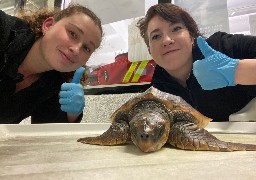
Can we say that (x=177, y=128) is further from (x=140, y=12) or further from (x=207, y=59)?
(x=140, y=12)

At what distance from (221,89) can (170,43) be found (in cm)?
33

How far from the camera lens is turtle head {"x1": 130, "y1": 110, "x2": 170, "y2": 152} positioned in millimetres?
560

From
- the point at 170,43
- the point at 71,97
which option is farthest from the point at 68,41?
the point at 170,43

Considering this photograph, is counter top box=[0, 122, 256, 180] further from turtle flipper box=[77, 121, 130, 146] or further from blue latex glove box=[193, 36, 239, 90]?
blue latex glove box=[193, 36, 239, 90]

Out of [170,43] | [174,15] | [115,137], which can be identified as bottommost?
[115,137]

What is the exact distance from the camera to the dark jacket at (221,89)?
1.12 metres

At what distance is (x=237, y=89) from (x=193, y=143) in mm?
715

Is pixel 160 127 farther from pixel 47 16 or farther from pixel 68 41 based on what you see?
pixel 47 16

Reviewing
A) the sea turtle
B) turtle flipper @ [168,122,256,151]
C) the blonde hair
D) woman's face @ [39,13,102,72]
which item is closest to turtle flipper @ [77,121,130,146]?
the sea turtle

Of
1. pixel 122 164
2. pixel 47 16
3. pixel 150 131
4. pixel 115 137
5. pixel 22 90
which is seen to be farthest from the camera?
pixel 47 16

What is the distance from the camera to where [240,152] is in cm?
54

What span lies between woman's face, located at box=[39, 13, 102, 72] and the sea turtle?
397mm

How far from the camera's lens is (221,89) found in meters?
1.19

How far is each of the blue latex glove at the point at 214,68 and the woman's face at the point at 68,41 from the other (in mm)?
457
